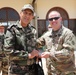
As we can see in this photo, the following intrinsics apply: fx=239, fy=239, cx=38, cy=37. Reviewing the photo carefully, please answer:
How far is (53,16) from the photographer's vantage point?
264 centimetres

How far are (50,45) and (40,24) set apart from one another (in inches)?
420

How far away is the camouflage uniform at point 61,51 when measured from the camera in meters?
2.57

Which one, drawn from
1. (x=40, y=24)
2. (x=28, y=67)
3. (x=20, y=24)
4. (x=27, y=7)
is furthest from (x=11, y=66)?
(x=40, y=24)

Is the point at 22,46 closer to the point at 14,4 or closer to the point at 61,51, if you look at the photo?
the point at 61,51

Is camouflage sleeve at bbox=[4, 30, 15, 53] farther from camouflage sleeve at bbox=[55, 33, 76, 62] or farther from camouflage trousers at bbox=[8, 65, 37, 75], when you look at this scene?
camouflage sleeve at bbox=[55, 33, 76, 62]

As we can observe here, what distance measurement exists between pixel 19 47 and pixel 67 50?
531mm

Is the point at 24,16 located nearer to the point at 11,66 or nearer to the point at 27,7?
the point at 27,7

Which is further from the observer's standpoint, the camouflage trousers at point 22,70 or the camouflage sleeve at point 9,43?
the camouflage trousers at point 22,70

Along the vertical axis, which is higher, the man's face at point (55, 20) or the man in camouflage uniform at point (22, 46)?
the man's face at point (55, 20)

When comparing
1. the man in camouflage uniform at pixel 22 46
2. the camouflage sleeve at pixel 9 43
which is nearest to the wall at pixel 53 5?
the man in camouflage uniform at pixel 22 46

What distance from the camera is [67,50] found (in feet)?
8.41

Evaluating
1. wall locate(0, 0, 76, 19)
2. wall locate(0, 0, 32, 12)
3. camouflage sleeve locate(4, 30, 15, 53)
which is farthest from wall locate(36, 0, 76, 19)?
camouflage sleeve locate(4, 30, 15, 53)

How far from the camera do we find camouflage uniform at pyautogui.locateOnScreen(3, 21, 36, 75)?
261cm

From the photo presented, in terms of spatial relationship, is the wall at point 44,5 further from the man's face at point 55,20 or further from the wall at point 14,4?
the man's face at point 55,20
